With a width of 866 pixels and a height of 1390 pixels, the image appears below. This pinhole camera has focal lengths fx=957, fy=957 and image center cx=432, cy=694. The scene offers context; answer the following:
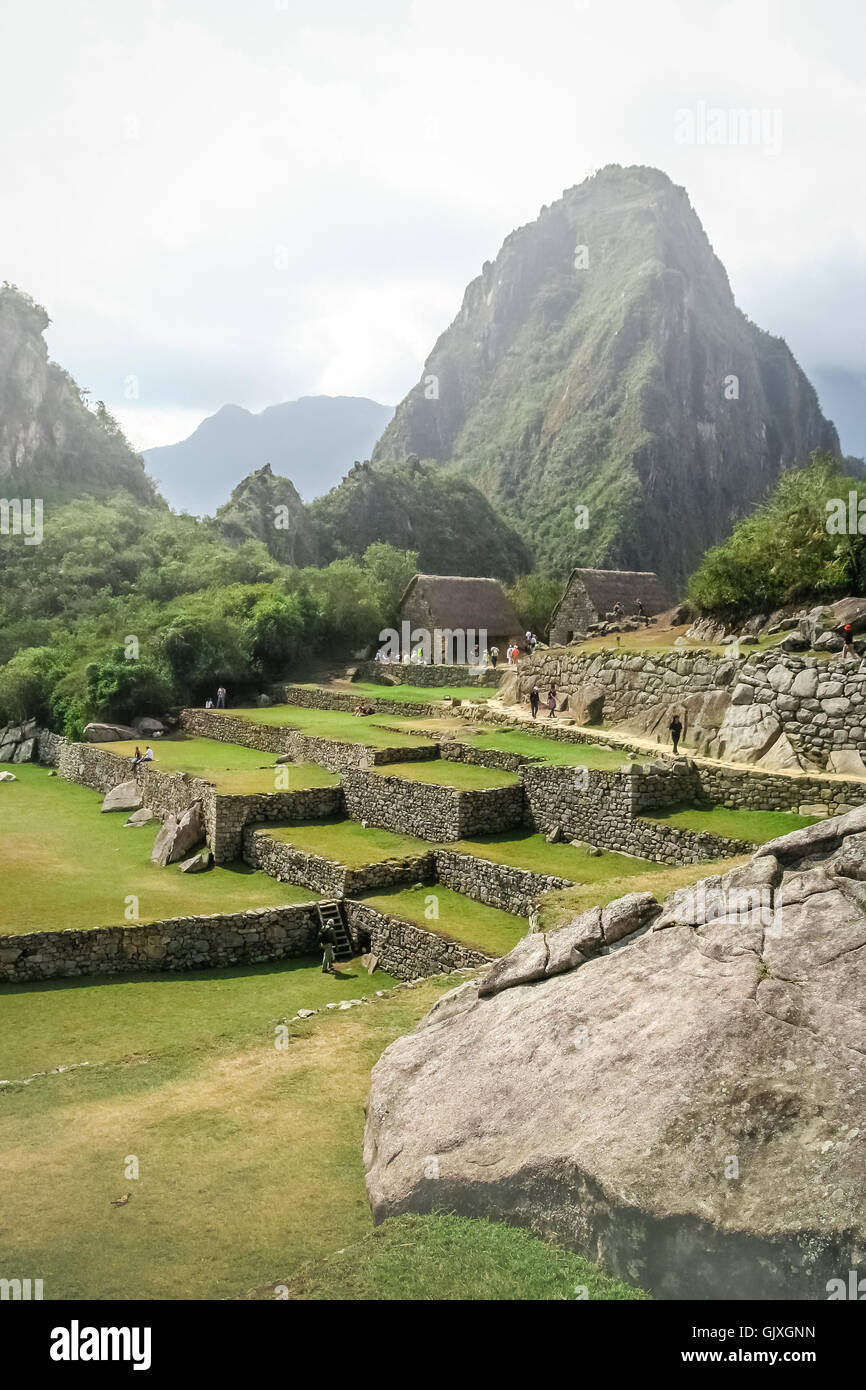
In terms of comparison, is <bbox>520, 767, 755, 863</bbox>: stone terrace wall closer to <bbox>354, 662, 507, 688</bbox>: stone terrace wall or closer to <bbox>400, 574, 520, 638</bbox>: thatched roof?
<bbox>354, 662, 507, 688</bbox>: stone terrace wall

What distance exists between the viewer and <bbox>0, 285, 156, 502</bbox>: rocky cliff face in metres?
74.9

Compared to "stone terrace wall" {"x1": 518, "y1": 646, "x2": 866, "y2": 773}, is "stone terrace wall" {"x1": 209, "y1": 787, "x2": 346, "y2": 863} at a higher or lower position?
lower

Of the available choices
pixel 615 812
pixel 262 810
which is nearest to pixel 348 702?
pixel 262 810

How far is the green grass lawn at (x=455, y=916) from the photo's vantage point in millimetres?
15078

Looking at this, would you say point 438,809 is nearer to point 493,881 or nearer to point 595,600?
point 493,881

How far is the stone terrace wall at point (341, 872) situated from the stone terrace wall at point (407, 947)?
57cm

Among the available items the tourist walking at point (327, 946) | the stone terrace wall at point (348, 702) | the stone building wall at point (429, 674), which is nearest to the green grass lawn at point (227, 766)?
the stone terrace wall at point (348, 702)

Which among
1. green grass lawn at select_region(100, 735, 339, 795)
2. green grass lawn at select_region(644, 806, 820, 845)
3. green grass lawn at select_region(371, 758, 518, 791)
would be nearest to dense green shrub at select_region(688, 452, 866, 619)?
green grass lawn at select_region(644, 806, 820, 845)

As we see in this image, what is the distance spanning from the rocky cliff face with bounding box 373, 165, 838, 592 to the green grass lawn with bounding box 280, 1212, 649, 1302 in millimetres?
96932

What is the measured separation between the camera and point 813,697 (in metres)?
17.5

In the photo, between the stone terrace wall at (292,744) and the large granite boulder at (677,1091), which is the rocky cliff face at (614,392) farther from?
the large granite boulder at (677,1091)

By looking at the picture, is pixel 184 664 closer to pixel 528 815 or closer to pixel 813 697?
pixel 528 815
